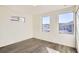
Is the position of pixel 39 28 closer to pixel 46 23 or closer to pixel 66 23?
pixel 46 23

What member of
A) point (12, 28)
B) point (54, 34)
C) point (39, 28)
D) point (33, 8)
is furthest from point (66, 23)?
point (12, 28)

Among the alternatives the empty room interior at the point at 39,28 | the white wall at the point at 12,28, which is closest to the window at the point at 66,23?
the empty room interior at the point at 39,28

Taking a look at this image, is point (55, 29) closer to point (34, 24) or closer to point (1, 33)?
point (34, 24)

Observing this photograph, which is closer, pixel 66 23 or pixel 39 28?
pixel 66 23

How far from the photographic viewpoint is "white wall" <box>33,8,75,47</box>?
1305 mm

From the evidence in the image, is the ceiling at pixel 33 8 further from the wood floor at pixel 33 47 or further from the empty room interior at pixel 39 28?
the wood floor at pixel 33 47

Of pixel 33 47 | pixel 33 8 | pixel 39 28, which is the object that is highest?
pixel 33 8

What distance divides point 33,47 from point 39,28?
35 centimetres

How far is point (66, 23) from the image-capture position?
1278 mm

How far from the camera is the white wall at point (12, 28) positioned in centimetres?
127

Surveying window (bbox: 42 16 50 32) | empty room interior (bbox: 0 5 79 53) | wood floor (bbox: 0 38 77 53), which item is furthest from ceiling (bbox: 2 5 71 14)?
wood floor (bbox: 0 38 77 53)

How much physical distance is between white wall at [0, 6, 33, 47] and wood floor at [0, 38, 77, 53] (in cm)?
8
